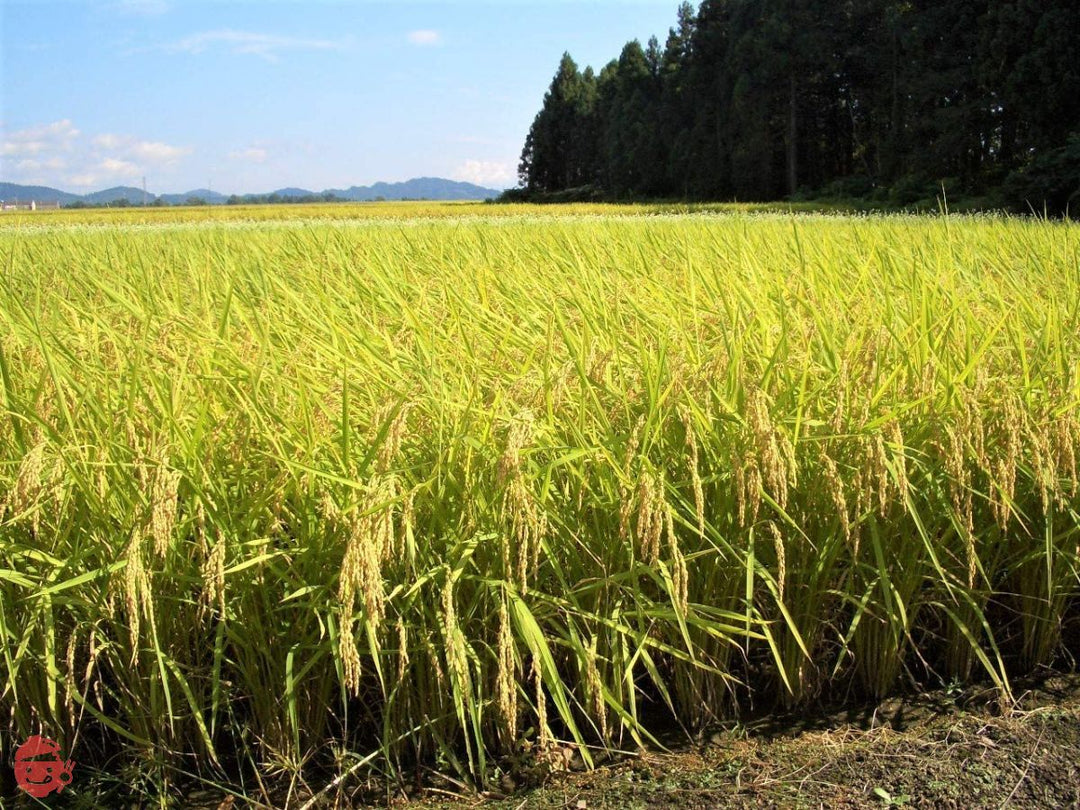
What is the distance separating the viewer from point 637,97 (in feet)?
130

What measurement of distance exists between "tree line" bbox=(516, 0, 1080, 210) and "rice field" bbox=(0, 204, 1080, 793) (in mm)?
11658

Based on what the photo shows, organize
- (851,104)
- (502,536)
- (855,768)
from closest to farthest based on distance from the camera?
1. (502,536)
2. (855,768)
3. (851,104)

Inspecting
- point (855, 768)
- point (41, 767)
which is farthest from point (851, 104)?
point (41, 767)

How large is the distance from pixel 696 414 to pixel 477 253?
254 centimetres

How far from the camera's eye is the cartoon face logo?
157 centimetres

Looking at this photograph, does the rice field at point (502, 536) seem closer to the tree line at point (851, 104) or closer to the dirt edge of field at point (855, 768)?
Answer: the dirt edge of field at point (855, 768)

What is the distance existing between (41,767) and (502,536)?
94 centimetres

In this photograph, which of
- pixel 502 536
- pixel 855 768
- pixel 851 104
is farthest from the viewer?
pixel 851 104

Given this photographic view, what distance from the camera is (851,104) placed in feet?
98.7

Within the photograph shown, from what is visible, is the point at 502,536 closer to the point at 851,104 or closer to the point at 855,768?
the point at 855,768

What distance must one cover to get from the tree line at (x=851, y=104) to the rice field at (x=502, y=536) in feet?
38.2

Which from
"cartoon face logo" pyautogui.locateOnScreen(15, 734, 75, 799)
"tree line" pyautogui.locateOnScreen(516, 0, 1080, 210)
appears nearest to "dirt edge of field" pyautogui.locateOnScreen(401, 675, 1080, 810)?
"cartoon face logo" pyautogui.locateOnScreen(15, 734, 75, 799)

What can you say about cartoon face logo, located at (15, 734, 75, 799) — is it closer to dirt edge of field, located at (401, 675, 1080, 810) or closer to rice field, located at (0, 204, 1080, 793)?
rice field, located at (0, 204, 1080, 793)

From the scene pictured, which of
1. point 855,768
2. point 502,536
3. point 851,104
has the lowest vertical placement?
point 855,768
